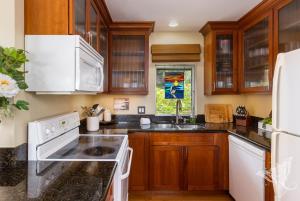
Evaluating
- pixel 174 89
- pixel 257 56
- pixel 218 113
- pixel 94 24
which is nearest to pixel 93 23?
pixel 94 24

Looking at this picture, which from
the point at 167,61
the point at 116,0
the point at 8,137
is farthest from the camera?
the point at 167,61

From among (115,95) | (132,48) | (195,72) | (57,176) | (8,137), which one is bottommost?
(57,176)

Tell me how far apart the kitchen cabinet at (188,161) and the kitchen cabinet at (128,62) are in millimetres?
786

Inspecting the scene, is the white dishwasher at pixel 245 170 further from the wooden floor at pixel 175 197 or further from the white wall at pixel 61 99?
the white wall at pixel 61 99

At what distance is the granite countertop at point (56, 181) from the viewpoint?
968 millimetres

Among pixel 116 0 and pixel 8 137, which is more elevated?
pixel 116 0

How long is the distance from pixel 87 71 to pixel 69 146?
643mm

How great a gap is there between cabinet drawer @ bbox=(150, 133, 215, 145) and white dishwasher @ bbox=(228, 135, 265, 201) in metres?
0.26

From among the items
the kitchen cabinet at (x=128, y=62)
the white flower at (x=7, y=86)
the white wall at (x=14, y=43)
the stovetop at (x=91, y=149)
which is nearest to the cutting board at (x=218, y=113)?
the kitchen cabinet at (x=128, y=62)

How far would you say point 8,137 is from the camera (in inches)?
52.1

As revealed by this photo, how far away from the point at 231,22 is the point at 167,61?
1022 millimetres

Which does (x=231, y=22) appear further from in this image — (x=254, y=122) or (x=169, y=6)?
(x=254, y=122)

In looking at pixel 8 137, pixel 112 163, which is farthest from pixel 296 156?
pixel 8 137

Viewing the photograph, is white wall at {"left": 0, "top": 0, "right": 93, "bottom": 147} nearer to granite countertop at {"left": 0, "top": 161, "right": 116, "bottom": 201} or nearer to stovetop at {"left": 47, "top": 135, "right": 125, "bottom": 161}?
granite countertop at {"left": 0, "top": 161, "right": 116, "bottom": 201}
